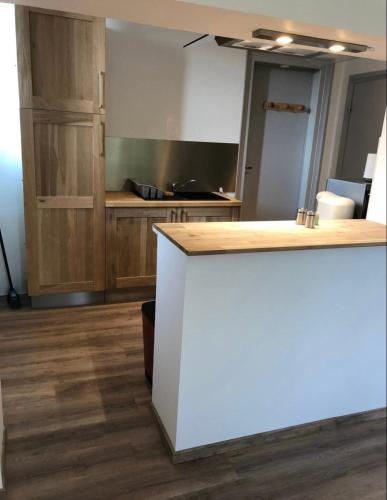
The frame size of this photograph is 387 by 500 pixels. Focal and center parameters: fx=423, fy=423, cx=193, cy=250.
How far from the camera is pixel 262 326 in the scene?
1.83 meters

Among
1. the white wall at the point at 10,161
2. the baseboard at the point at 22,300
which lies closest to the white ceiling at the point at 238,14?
the white wall at the point at 10,161

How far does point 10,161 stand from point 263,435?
262cm

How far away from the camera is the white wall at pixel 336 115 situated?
4.51 m

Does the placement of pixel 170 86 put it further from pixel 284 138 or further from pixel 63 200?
pixel 284 138

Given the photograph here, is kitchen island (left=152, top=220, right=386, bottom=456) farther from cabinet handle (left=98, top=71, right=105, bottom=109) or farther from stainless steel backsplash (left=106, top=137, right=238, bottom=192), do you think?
stainless steel backsplash (left=106, top=137, right=238, bottom=192)

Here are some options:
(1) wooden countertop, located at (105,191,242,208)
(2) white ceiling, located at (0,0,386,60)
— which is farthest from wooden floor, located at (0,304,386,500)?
(2) white ceiling, located at (0,0,386,60)

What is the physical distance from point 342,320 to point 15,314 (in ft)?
7.91

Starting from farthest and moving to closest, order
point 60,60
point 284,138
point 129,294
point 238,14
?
point 284,138
point 129,294
point 60,60
point 238,14

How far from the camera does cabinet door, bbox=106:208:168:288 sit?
3334 millimetres

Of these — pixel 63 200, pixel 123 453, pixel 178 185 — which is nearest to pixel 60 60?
pixel 63 200

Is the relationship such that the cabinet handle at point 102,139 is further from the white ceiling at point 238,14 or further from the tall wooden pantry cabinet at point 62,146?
the white ceiling at point 238,14

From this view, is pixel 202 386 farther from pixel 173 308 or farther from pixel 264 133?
pixel 264 133

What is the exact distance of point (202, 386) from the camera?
1806 millimetres

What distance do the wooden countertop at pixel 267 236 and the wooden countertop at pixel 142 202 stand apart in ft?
4.58
